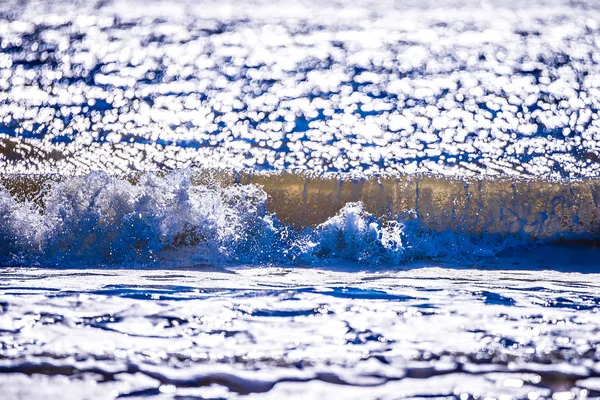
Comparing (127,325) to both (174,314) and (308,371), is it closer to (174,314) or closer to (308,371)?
(174,314)

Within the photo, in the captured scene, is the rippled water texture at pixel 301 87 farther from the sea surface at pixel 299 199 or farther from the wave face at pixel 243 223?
the wave face at pixel 243 223

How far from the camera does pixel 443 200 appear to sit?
4.65 m

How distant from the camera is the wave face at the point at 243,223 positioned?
438 centimetres

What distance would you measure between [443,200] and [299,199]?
85cm

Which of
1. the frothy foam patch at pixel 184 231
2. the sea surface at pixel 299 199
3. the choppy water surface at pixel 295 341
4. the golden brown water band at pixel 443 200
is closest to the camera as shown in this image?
the choppy water surface at pixel 295 341

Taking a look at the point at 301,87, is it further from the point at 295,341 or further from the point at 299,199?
the point at 295,341

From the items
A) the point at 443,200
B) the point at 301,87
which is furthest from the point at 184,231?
the point at 301,87

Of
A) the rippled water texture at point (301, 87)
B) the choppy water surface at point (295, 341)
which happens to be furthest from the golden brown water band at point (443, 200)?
the choppy water surface at point (295, 341)

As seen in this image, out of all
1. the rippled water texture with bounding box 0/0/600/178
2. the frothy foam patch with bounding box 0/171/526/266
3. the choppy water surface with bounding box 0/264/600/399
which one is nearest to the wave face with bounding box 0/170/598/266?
the frothy foam patch with bounding box 0/171/526/266

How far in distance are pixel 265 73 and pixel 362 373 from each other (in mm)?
4999

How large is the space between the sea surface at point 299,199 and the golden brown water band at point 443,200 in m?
0.01

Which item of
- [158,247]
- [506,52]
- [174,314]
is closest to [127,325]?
[174,314]

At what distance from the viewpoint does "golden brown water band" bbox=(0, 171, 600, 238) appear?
183 inches

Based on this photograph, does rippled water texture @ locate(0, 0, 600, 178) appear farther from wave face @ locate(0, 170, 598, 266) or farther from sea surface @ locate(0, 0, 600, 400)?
wave face @ locate(0, 170, 598, 266)
